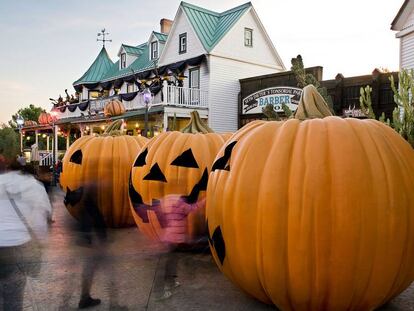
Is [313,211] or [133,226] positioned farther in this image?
[133,226]

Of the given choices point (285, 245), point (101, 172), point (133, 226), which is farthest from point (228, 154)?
point (133, 226)

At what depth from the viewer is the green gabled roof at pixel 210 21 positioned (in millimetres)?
22145

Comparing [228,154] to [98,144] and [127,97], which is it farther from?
[127,97]

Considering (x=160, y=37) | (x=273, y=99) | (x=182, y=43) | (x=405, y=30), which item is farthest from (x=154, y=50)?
(x=405, y=30)

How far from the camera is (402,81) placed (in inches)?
183

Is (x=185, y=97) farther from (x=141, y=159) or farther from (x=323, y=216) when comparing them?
(x=323, y=216)

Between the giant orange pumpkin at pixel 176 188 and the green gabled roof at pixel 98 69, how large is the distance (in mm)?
28007

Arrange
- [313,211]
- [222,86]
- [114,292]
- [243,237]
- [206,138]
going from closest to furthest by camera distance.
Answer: [313,211] → [243,237] → [114,292] → [206,138] → [222,86]

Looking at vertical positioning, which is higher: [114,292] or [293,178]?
[293,178]

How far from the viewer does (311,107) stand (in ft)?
10.5

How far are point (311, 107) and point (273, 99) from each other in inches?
646

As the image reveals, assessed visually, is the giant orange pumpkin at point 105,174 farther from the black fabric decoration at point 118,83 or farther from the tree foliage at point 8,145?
the black fabric decoration at point 118,83

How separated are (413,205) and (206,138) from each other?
2283mm

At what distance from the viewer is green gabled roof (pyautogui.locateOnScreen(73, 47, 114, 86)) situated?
30969mm
